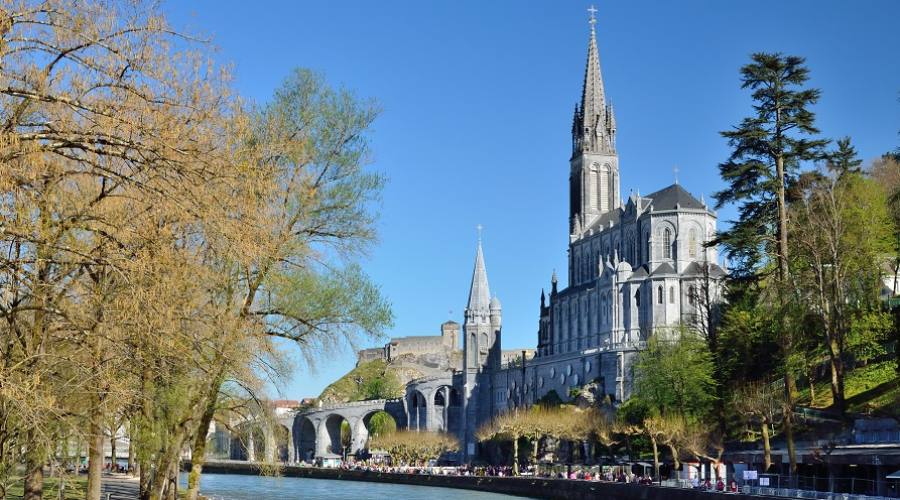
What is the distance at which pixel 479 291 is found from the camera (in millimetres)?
131125

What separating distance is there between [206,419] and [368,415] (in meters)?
121

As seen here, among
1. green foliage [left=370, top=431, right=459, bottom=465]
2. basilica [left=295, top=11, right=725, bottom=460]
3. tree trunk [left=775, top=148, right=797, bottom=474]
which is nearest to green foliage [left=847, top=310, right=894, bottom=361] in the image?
tree trunk [left=775, top=148, right=797, bottom=474]

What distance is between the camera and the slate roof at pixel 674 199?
9725 centimetres

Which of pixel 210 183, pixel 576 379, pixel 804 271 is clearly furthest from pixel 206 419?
pixel 576 379

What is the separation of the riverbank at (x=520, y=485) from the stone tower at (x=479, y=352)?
19.7m

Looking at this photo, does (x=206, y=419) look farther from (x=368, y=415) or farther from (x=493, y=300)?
(x=368, y=415)

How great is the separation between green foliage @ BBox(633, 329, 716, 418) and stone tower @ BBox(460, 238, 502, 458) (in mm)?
56397

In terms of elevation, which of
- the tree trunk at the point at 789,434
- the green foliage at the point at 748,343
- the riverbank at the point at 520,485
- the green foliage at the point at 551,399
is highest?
the green foliage at the point at 748,343

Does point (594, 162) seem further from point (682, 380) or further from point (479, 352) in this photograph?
point (682, 380)

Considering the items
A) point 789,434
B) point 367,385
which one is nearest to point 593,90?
point 367,385

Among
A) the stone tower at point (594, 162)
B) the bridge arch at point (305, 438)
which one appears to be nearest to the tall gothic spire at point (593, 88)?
the stone tower at point (594, 162)

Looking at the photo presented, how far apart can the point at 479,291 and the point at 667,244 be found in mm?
38300

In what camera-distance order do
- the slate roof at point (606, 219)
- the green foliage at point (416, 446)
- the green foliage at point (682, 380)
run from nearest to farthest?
1. the green foliage at point (682, 380)
2. the slate roof at point (606, 219)
3. the green foliage at point (416, 446)

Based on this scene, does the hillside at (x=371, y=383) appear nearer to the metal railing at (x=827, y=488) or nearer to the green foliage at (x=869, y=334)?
the green foliage at (x=869, y=334)
